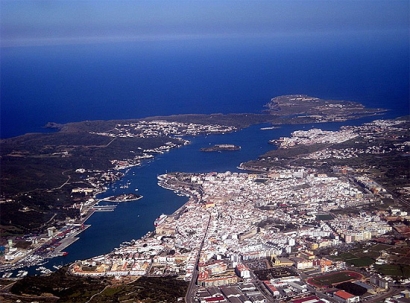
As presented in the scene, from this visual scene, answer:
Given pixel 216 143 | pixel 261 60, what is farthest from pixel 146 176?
pixel 261 60

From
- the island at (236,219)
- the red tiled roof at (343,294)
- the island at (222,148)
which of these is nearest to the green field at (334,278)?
the island at (236,219)

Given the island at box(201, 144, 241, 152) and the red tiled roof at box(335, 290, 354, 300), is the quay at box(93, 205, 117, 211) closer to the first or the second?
the island at box(201, 144, 241, 152)

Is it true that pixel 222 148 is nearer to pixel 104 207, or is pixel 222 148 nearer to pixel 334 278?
pixel 104 207

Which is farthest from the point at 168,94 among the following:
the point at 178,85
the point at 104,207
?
the point at 104,207

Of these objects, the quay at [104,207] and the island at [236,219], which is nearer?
the island at [236,219]

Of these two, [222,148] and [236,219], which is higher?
[222,148]

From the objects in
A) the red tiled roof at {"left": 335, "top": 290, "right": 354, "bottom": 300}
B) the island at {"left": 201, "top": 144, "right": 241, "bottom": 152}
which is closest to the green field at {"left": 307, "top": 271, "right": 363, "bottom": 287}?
the red tiled roof at {"left": 335, "top": 290, "right": 354, "bottom": 300}

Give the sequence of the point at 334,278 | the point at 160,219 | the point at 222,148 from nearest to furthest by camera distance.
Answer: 1. the point at 334,278
2. the point at 160,219
3. the point at 222,148

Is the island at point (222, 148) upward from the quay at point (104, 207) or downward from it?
upward

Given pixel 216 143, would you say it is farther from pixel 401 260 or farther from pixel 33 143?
pixel 401 260

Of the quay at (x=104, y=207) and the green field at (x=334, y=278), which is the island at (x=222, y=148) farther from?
the green field at (x=334, y=278)

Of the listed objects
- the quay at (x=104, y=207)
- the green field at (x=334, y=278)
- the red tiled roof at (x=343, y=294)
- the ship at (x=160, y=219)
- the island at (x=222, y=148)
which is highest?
the island at (x=222, y=148)
